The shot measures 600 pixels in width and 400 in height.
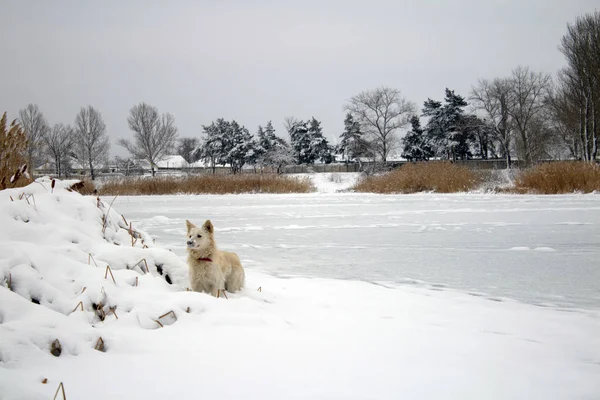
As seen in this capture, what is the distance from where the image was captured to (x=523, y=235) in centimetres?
780

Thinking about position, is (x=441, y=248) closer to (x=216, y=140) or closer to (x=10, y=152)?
(x=10, y=152)

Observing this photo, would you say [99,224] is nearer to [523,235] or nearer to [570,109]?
[523,235]

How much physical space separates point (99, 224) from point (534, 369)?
4.07 m

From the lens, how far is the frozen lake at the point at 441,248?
15.2 feet

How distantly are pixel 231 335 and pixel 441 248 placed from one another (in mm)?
5024

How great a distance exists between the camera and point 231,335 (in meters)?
2.65

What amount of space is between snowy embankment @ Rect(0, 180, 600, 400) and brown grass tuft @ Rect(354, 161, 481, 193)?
61.3 feet

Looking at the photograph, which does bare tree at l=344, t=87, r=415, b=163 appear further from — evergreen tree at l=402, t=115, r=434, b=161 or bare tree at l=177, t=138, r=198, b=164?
bare tree at l=177, t=138, r=198, b=164

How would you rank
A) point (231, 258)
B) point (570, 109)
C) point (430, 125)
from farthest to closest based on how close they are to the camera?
point (430, 125) → point (570, 109) → point (231, 258)

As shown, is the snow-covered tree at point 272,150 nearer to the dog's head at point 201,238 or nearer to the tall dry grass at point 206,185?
the tall dry grass at point 206,185

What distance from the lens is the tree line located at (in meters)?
47.0

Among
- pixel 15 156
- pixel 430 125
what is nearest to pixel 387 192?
pixel 15 156

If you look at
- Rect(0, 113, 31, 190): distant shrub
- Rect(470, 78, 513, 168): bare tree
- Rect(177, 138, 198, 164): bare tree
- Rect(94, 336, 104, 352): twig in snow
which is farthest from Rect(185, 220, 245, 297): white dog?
Rect(177, 138, 198, 164): bare tree

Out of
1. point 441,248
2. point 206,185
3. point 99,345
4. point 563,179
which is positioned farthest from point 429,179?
point 99,345
